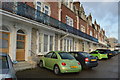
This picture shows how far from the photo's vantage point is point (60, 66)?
23.0ft

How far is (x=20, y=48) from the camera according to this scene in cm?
1037

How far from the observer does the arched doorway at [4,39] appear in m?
8.80

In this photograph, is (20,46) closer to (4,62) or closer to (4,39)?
(4,39)

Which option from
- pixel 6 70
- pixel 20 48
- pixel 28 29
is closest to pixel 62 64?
pixel 6 70

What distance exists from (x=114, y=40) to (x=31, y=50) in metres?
Answer: 103

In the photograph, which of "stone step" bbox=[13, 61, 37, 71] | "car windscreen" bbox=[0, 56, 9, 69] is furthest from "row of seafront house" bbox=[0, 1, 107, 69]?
"car windscreen" bbox=[0, 56, 9, 69]

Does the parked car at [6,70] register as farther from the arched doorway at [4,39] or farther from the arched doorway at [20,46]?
the arched doorway at [20,46]

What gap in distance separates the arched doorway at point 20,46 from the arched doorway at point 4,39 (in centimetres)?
105

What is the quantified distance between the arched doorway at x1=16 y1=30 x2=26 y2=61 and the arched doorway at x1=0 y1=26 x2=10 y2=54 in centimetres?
105

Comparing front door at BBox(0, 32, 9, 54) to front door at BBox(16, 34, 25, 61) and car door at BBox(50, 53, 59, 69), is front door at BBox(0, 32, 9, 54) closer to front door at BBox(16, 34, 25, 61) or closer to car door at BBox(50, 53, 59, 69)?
front door at BBox(16, 34, 25, 61)

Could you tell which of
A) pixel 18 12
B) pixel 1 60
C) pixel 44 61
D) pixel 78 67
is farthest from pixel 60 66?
pixel 18 12

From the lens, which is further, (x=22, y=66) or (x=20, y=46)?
(x=20, y=46)

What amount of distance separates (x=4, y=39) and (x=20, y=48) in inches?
71.2

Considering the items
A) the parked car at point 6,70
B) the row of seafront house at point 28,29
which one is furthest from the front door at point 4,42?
the parked car at point 6,70
